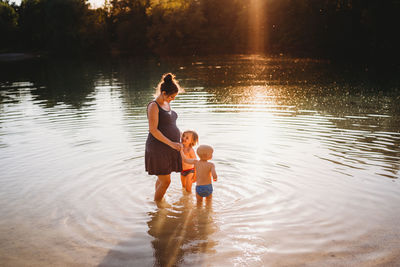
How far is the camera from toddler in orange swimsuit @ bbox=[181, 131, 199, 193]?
6016mm

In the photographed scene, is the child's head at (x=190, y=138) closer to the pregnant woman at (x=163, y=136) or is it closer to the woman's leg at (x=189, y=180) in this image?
the pregnant woman at (x=163, y=136)

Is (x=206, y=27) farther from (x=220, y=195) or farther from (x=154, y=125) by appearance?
(x=154, y=125)

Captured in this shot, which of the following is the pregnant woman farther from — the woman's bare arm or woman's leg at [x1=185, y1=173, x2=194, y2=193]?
woman's leg at [x1=185, y1=173, x2=194, y2=193]

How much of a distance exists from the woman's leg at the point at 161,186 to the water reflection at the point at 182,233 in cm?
28

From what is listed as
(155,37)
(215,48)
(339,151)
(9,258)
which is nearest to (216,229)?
(9,258)

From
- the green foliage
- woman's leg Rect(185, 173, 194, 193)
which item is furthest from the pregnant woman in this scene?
the green foliage

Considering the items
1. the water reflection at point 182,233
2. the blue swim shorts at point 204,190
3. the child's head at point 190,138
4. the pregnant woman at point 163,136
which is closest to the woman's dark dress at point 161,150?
the pregnant woman at point 163,136

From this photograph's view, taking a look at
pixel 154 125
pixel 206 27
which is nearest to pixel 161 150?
pixel 154 125

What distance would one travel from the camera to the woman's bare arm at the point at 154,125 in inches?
209

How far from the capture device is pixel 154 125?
5.36 metres

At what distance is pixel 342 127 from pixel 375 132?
3.08 ft

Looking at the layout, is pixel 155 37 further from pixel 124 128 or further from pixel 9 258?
pixel 9 258

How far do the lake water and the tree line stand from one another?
38.3 metres

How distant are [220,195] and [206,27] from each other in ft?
230
